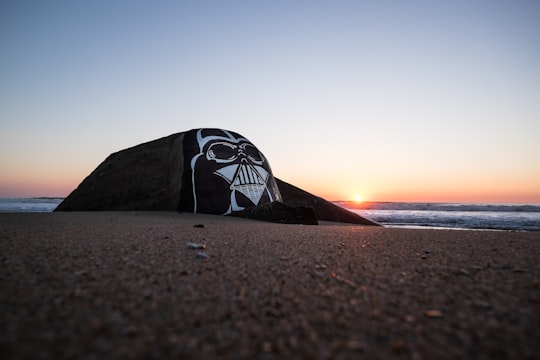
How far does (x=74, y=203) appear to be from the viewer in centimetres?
862

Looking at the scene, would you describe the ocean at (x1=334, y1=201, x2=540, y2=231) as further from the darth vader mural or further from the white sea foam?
the white sea foam

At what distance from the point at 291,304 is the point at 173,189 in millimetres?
6434

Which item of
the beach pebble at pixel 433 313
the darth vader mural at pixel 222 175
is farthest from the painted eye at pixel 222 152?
the beach pebble at pixel 433 313

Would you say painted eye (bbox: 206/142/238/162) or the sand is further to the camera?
painted eye (bbox: 206/142/238/162)

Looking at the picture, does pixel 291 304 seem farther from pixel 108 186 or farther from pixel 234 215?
pixel 108 186

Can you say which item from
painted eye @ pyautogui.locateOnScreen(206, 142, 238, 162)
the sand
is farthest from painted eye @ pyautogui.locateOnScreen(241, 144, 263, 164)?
the sand

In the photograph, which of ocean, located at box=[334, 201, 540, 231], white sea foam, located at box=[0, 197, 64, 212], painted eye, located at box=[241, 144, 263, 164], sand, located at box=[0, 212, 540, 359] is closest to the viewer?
sand, located at box=[0, 212, 540, 359]

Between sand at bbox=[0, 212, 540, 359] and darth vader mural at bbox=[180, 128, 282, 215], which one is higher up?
darth vader mural at bbox=[180, 128, 282, 215]

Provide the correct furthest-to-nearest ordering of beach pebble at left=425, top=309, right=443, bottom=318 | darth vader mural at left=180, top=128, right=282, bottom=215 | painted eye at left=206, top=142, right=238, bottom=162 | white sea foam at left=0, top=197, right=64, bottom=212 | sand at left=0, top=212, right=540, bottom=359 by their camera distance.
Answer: white sea foam at left=0, top=197, right=64, bottom=212, painted eye at left=206, top=142, right=238, bottom=162, darth vader mural at left=180, top=128, right=282, bottom=215, beach pebble at left=425, top=309, right=443, bottom=318, sand at left=0, top=212, right=540, bottom=359

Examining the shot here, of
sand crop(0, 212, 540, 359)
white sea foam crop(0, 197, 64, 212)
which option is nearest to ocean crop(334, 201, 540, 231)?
sand crop(0, 212, 540, 359)

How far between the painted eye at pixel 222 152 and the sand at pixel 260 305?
5242 mm

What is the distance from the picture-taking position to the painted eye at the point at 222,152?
718 centimetres

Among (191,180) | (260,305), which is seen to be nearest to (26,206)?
(191,180)

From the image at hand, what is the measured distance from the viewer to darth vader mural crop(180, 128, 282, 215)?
6.65 metres
